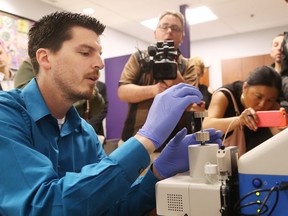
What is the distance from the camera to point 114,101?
14.2 feet

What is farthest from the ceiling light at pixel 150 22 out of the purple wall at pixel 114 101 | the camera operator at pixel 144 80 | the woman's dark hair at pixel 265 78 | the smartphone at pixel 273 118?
the smartphone at pixel 273 118

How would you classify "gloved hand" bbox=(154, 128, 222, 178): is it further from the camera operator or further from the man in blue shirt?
the camera operator

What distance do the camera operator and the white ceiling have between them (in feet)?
7.19

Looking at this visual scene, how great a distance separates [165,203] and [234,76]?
17.0ft

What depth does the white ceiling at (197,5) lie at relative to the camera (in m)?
3.80

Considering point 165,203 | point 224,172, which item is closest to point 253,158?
point 224,172

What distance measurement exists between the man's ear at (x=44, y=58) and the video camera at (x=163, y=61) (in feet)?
1.64

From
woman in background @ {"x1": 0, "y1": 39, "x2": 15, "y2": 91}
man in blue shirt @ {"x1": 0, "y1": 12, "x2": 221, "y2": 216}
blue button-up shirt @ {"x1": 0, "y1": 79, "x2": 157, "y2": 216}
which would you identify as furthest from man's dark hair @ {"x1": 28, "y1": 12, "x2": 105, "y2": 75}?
woman in background @ {"x1": 0, "y1": 39, "x2": 15, "y2": 91}

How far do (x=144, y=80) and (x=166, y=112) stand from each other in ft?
2.74

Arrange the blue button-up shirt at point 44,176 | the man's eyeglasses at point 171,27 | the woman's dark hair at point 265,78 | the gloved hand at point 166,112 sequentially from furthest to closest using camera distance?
1. the man's eyeglasses at point 171,27
2. the woman's dark hair at point 265,78
3. the gloved hand at point 166,112
4. the blue button-up shirt at point 44,176

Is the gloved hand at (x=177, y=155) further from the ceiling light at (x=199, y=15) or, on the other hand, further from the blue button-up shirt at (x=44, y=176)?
the ceiling light at (x=199, y=15)

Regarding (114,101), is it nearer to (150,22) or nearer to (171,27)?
(150,22)

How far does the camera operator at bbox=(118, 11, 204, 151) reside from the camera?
4.85ft

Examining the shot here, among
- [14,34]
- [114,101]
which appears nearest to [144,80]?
[14,34]
